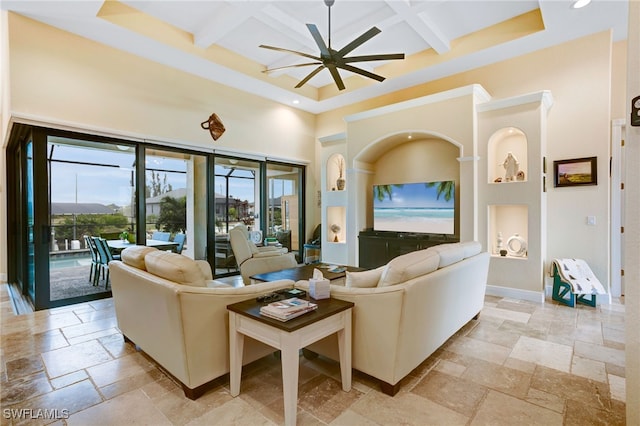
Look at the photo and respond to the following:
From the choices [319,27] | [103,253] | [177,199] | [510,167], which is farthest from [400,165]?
[103,253]

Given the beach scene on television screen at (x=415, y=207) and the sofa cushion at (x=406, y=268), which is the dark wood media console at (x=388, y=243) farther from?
the sofa cushion at (x=406, y=268)

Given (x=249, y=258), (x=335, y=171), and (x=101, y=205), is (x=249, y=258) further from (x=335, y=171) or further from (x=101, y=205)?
(x=335, y=171)

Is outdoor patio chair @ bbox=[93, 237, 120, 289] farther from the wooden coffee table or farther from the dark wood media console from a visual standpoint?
the dark wood media console

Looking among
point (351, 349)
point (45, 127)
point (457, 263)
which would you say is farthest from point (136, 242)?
point (457, 263)

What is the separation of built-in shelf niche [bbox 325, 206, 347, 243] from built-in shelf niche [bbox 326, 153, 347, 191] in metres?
0.46

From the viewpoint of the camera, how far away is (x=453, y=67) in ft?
17.9

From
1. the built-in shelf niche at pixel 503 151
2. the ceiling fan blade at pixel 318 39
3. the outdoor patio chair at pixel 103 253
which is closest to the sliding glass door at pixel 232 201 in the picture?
the outdoor patio chair at pixel 103 253

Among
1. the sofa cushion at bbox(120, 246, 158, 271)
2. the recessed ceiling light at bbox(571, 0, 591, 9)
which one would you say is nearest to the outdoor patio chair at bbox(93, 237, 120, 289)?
the sofa cushion at bbox(120, 246, 158, 271)

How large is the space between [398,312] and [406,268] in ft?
1.11

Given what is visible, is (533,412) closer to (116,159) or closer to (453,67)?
(453,67)

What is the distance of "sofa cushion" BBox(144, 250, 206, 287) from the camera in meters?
2.28

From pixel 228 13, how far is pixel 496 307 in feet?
17.2

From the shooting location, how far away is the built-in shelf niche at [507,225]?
4.89 meters

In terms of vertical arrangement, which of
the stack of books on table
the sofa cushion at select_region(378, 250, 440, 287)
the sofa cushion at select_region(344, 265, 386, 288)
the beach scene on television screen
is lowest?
the stack of books on table
